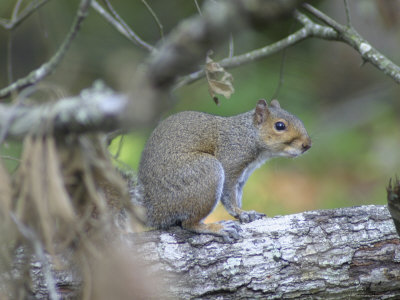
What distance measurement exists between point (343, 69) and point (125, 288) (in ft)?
16.8

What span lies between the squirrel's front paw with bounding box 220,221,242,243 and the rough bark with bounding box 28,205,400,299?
3 cm

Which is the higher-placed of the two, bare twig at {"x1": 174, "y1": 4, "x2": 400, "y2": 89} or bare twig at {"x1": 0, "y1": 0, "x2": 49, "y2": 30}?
bare twig at {"x1": 0, "y1": 0, "x2": 49, "y2": 30}

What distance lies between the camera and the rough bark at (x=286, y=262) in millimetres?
2367

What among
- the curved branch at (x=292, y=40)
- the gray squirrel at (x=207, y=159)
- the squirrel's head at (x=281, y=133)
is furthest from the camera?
the squirrel's head at (x=281, y=133)

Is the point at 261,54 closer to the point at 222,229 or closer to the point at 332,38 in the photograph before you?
the point at 332,38

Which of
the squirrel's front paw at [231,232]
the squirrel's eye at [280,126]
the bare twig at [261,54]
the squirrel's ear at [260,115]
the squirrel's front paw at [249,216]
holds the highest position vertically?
the bare twig at [261,54]

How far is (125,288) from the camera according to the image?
1193mm

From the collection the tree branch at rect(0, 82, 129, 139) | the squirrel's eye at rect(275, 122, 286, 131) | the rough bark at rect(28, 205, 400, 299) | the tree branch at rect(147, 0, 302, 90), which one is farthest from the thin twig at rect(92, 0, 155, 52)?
the tree branch at rect(147, 0, 302, 90)

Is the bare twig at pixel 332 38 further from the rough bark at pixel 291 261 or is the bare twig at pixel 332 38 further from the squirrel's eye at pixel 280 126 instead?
the rough bark at pixel 291 261

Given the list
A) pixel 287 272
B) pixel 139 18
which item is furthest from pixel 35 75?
pixel 139 18

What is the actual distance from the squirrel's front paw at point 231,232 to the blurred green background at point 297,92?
1.40 metres

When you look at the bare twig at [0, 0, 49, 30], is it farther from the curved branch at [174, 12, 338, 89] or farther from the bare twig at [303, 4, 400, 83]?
the bare twig at [303, 4, 400, 83]

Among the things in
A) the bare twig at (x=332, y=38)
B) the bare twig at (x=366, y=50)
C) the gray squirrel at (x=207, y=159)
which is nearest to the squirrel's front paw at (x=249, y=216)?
the gray squirrel at (x=207, y=159)

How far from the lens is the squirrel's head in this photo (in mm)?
3414
